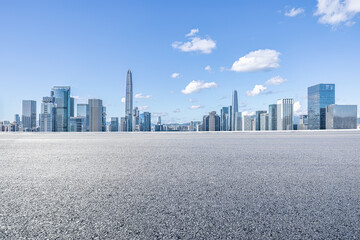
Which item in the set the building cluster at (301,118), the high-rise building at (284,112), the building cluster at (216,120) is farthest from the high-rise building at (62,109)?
the high-rise building at (284,112)

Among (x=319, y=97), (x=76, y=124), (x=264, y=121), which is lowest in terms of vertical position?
(x=76, y=124)

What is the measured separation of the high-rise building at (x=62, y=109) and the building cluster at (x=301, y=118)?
3903 centimetres

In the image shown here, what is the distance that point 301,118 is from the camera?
81875 millimetres

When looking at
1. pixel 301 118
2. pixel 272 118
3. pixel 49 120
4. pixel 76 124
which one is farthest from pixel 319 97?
pixel 49 120

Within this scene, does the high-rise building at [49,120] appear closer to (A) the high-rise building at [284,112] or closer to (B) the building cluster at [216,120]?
(B) the building cluster at [216,120]

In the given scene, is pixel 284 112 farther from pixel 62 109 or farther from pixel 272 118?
pixel 62 109

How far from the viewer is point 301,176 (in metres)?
3.46

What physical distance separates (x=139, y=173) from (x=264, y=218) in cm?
223

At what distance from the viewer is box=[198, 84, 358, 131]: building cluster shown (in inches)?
1791

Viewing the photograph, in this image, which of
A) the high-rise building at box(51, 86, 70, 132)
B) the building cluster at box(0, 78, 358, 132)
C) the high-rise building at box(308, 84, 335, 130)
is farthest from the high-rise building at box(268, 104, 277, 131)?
the high-rise building at box(51, 86, 70, 132)

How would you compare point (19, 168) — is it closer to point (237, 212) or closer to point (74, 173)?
point (74, 173)

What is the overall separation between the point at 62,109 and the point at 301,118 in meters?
78.0

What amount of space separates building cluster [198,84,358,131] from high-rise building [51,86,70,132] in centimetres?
3903

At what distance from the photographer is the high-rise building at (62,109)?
68875mm
